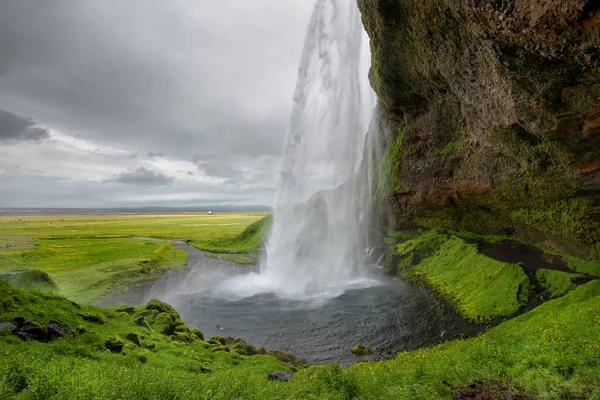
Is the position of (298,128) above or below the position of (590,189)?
above

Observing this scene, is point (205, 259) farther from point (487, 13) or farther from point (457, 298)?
point (487, 13)

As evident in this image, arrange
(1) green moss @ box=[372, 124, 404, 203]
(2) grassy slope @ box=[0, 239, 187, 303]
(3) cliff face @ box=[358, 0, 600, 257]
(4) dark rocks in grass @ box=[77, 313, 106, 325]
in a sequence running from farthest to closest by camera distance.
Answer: (1) green moss @ box=[372, 124, 404, 203], (2) grassy slope @ box=[0, 239, 187, 303], (4) dark rocks in grass @ box=[77, 313, 106, 325], (3) cliff face @ box=[358, 0, 600, 257]

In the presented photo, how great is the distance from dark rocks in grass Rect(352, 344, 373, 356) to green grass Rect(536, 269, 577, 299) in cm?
1355

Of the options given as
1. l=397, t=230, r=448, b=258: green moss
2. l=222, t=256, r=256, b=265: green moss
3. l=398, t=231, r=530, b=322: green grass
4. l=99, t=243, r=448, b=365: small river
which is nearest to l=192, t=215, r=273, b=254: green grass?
l=222, t=256, r=256, b=265: green moss

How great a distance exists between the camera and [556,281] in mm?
22750

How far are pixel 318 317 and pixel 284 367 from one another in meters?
8.97

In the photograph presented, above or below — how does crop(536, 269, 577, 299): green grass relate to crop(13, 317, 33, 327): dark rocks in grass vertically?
below

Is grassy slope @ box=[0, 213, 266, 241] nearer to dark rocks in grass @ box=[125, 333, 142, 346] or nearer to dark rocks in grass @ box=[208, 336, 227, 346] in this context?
dark rocks in grass @ box=[208, 336, 227, 346]

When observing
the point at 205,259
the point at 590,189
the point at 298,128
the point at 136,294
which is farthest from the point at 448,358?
the point at 205,259

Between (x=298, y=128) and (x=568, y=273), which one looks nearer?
(x=568, y=273)

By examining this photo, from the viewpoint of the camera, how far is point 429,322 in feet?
73.1

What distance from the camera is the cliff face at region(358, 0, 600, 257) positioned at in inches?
515

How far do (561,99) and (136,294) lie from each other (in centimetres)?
3554

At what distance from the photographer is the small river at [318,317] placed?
1961cm
